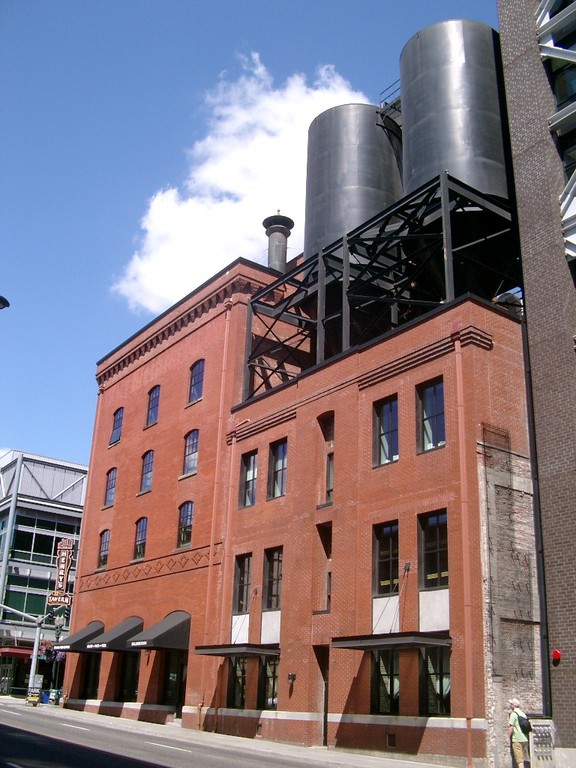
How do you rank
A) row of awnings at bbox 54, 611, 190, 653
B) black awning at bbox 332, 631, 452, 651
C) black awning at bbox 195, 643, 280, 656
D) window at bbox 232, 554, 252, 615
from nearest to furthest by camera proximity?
black awning at bbox 332, 631, 452, 651
black awning at bbox 195, 643, 280, 656
window at bbox 232, 554, 252, 615
row of awnings at bbox 54, 611, 190, 653

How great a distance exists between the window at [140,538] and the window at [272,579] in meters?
9.85

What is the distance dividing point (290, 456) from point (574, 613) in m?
11.4

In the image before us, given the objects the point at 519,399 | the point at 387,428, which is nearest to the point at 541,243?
the point at 519,399

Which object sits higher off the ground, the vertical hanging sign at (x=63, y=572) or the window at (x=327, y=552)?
the vertical hanging sign at (x=63, y=572)

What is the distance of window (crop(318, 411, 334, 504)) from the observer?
2722 cm

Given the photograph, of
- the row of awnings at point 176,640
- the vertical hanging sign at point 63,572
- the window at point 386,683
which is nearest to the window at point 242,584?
the row of awnings at point 176,640

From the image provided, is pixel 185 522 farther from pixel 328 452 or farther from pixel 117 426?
pixel 117 426

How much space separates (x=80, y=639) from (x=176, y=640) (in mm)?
8961

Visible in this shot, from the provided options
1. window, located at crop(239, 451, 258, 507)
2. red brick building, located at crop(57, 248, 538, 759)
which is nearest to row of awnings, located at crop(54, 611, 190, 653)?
red brick building, located at crop(57, 248, 538, 759)

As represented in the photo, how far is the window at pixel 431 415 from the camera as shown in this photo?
23.3m

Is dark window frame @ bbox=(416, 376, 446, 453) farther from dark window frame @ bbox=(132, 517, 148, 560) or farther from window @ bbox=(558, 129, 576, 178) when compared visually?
dark window frame @ bbox=(132, 517, 148, 560)

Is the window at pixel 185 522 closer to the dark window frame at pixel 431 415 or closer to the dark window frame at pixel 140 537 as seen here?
the dark window frame at pixel 140 537

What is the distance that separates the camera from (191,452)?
35188mm

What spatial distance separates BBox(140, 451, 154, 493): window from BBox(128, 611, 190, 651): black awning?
7753 mm
